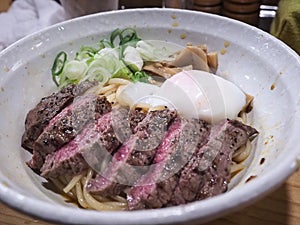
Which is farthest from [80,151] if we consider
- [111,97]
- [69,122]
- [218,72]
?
[218,72]

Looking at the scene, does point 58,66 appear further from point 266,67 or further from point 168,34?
point 266,67

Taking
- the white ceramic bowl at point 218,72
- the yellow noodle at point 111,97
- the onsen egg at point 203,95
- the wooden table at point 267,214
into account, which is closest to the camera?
the white ceramic bowl at point 218,72

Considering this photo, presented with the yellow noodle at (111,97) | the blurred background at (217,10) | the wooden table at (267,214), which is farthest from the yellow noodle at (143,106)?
the blurred background at (217,10)

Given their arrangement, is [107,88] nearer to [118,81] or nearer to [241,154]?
[118,81]

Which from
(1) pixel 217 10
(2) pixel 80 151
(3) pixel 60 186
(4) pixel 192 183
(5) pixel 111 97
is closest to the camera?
(4) pixel 192 183

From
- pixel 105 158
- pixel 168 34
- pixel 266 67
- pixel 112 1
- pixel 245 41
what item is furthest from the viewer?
pixel 112 1

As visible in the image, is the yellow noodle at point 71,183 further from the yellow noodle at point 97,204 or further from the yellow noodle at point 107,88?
the yellow noodle at point 107,88

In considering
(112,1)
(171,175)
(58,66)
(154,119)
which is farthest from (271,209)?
(112,1)
